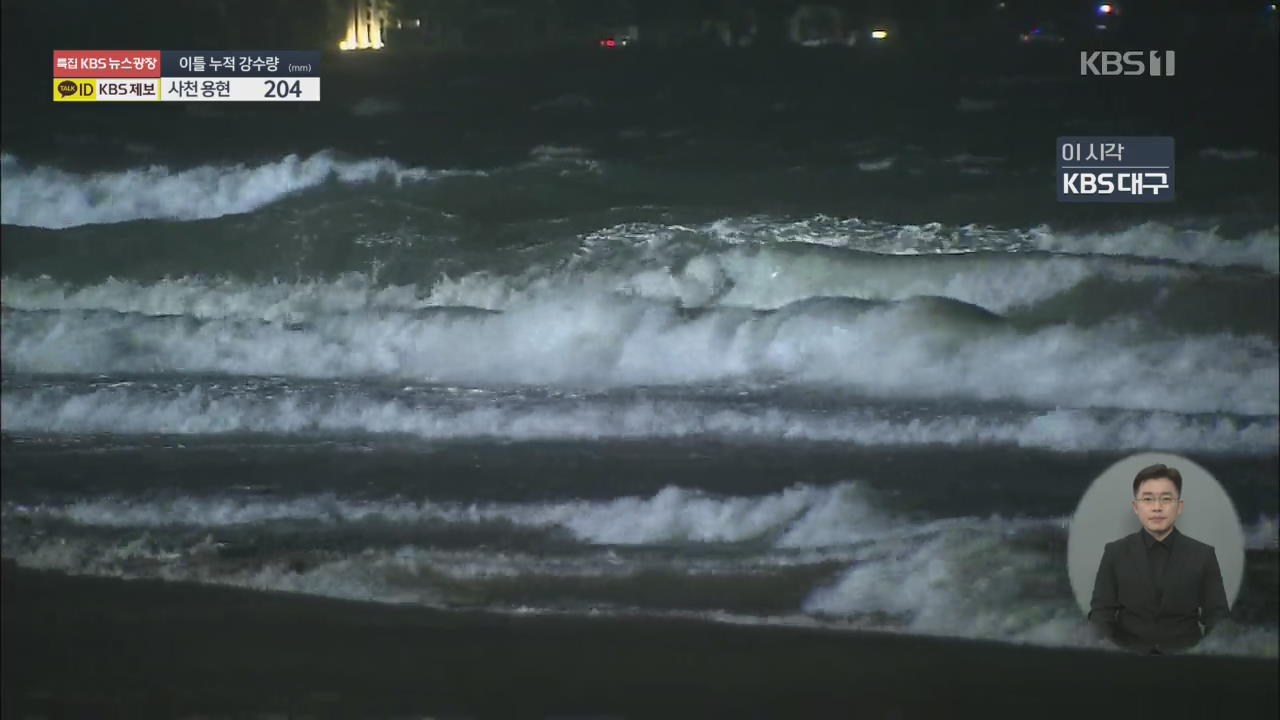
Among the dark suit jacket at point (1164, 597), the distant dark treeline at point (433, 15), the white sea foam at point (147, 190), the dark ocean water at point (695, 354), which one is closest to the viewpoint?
the dark suit jacket at point (1164, 597)

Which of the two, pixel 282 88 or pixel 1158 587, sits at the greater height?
pixel 282 88

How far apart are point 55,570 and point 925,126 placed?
91.5 inches

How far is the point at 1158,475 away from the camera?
2.98 meters

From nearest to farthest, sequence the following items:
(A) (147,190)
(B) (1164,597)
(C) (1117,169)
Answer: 1. (B) (1164,597)
2. (C) (1117,169)
3. (A) (147,190)

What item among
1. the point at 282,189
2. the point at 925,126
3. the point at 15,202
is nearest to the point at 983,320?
the point at 925,126

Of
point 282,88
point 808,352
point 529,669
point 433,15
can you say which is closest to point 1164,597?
point 808,352

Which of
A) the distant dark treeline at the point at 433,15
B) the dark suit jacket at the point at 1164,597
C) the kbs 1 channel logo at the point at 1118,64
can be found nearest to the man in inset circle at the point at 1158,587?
the dark suit jacket at the point at 1164,597

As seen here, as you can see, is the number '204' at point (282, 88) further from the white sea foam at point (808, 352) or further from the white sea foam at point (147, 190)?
the white sea foam at point (808, 352)

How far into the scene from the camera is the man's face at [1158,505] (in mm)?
2934

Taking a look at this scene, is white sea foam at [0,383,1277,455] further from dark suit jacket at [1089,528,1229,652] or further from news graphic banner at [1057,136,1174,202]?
news graphic banner at [1057,136,1174,202]

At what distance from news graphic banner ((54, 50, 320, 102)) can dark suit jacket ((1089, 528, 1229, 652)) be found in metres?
2.20

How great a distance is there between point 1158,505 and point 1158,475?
70mm

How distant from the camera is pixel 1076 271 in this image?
311 centimetres

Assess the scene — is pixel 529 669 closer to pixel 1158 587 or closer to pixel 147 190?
pixel 1158 587
